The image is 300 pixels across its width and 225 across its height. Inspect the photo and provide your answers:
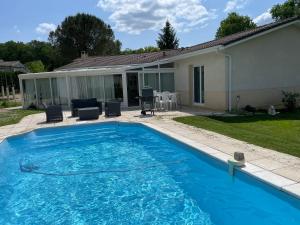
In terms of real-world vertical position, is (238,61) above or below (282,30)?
below

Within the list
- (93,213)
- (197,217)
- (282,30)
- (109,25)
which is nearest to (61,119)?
(93,213)

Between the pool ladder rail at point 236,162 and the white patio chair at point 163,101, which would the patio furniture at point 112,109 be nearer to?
the white patio chair at point 163,101

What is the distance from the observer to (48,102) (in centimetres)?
2078

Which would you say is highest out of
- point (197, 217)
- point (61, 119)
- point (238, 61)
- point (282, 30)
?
point (282, 30)

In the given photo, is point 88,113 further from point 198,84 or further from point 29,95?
point 29,95

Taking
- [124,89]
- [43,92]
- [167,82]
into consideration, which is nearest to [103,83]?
[124,89]

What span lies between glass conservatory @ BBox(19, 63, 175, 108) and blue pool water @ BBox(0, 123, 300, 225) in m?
8.11

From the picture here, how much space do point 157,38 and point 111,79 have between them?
31.4 m

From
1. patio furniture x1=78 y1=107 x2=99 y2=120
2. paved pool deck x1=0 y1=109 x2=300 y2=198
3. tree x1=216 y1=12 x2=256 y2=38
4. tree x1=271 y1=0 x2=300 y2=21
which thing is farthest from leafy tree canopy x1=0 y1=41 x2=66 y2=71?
paved pool deck x1=0 y1=109 x2=300 y2=198

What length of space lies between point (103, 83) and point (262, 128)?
36.9 feet

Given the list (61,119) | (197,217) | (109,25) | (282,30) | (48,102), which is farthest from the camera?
(109,25)

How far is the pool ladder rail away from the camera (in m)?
6.14

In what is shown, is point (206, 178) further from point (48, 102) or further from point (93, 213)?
point (48, 102)

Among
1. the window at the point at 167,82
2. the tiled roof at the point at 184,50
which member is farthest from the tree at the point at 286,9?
the window at the point at 167,82
